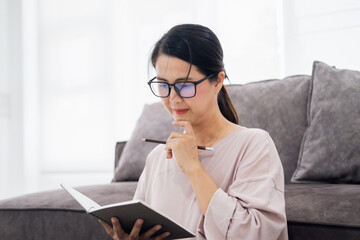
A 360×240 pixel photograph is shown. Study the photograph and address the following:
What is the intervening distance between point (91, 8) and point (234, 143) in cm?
260

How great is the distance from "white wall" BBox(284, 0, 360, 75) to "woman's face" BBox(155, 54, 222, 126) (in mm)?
1372

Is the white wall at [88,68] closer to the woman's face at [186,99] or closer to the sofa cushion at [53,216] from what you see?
the sofa cushion at [53,216]

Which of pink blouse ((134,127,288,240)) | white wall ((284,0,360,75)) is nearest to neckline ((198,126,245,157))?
pink blouse ((134,127,288,240))

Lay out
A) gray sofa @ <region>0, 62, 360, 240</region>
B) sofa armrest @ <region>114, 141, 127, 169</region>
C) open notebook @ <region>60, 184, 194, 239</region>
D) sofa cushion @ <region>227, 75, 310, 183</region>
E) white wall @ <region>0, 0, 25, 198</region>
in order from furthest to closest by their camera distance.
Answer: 1. white wall @ <region>0, 0, 25, 198</region>
2. sofa armrest @ <region>114, 141, 127, 169</region>
3. sofa cushion @ <region>227, 75, 310, 183</region>
4. gray sofa @ <region>0, 62, 360, 240</region>
5. open notebook @ <region>60, 184, 194, 239</region>

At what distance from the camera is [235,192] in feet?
3.18

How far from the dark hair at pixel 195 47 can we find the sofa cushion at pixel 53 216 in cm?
64

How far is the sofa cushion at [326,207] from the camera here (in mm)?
1075

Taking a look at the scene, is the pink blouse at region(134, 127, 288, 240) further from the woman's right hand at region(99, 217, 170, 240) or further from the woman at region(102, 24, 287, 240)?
the woman's right hand at region(99, 217, 170, 240)

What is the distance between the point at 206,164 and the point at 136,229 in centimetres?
27

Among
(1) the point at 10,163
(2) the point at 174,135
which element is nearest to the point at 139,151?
(2) the point at 174,135

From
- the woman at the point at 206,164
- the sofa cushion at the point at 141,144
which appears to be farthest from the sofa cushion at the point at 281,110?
the woman at the point at 206,164

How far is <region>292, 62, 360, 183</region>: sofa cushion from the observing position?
4.82ft

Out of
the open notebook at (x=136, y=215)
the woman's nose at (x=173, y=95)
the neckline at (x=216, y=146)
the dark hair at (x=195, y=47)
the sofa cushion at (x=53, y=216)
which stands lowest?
the sofa cushion at (x=53, y=216)

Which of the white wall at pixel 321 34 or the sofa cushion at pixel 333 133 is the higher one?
the white wall at pixel 321 34
